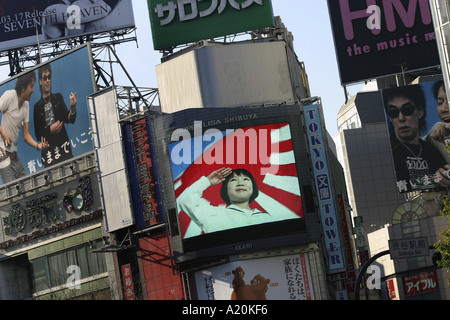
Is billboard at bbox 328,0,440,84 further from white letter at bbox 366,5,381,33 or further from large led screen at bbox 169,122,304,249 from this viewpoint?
large led screen at bbox 169,122,304,249

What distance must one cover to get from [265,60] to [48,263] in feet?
71.0

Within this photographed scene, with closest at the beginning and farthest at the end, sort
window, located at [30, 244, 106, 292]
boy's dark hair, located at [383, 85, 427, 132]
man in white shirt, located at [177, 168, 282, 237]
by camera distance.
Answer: man in white shirt, located at [177, 168, 282, 237]
window, located at [30, 244, 106, 292]
boy's dark hair, located at [383, 85, 427, 132]

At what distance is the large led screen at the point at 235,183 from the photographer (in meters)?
58.3

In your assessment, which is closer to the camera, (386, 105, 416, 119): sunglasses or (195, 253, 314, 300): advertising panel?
(195, 253, 314, 300): advertising panel

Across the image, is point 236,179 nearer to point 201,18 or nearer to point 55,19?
point 201,18

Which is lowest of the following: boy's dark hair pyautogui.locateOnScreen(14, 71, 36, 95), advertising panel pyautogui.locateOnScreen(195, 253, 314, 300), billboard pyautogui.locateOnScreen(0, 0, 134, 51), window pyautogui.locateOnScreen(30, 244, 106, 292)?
advertising panel pyautogui.locateOnScreen(195, 253, 314, 300)

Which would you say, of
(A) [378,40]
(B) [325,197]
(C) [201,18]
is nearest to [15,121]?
(C) [201,18]

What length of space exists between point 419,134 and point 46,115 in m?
29.2

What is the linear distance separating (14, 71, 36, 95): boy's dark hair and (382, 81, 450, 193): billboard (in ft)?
90.8

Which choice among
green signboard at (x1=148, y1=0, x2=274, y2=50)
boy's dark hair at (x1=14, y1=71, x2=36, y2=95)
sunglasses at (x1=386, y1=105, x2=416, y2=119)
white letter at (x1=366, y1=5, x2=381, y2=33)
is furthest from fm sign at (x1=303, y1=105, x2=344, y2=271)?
boy's dark hair at (x1=14, y1=71, x2=36, y2=95)

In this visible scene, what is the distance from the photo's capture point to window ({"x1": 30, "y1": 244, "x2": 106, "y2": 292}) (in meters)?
64.6
